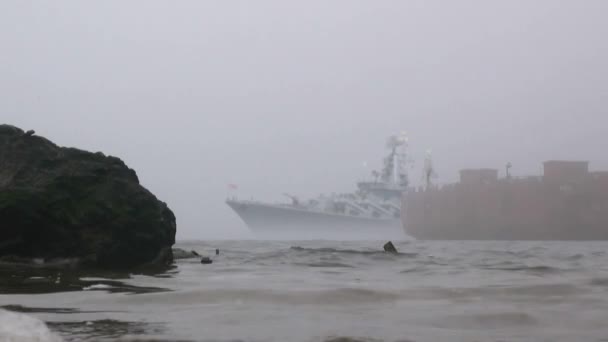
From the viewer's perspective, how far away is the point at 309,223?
365ft

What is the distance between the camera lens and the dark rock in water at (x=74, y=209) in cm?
901

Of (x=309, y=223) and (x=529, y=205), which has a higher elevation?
(x=529, y=205)

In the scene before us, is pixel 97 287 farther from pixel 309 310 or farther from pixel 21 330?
pixel 21 330

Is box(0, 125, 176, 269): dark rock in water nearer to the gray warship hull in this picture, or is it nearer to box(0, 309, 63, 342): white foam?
box(0, 309, 63, 342): white foam

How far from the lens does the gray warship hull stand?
110 metres

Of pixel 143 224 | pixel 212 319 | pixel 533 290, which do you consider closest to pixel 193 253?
pixel 143 224

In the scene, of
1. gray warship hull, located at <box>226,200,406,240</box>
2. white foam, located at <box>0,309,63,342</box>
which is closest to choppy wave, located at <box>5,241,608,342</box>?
white foam, located at <box>0,309,63,342</box>

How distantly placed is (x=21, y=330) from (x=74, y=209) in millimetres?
6996

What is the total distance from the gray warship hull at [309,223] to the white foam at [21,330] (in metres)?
105

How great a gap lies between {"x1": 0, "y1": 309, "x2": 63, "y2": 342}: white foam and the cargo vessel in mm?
65660

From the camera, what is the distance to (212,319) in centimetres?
421

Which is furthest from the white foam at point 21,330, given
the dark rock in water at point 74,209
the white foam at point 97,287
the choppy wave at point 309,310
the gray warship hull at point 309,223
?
the gray warship hull at point 309,223

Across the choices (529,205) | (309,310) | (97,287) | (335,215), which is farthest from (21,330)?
(335,215)

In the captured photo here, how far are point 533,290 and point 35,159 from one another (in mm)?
7713
